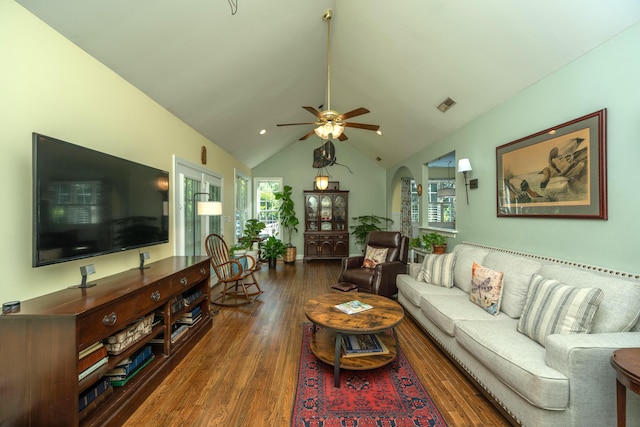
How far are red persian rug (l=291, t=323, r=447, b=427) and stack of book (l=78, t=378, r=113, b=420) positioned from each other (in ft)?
3.84

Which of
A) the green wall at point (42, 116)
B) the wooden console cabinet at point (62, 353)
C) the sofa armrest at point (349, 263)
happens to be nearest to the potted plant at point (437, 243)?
the sofa armrest at point (349, 263)

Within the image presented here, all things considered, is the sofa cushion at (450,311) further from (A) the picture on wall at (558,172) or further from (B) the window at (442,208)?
(B) the window at (442,208)

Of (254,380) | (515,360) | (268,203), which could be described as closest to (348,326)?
(254,380)

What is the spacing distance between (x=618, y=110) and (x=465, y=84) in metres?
1.53

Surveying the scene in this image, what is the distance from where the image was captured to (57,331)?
54.5 inches

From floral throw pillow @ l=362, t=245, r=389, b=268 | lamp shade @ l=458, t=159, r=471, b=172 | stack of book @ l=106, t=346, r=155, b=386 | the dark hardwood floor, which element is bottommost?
the dark hardwood floor

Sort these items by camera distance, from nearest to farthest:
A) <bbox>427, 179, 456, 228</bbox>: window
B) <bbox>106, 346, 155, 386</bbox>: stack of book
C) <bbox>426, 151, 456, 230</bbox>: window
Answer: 1. <bbox>106, 346, 155, 386</bbox>: stack of book
2. <bbox>426, 151, 456, 230</bbox>: window
3. <bbox>427, 179, 456, 228</bbox>: window

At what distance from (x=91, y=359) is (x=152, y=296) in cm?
57

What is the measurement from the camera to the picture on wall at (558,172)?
2.02 m

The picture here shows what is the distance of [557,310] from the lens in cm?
173

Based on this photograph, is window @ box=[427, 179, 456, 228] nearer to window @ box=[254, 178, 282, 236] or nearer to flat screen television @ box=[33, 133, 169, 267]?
window @ box=[254, 178, 282, 236]

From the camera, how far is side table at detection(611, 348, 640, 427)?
1.15 meters

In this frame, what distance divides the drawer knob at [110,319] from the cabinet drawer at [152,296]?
8.5 inches

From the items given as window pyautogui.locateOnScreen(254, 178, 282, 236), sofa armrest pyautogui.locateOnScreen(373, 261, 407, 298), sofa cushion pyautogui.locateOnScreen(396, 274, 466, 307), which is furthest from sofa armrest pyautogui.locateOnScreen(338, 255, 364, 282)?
window pyautogui.locateOnScreen(254, 178, 282, 236)
